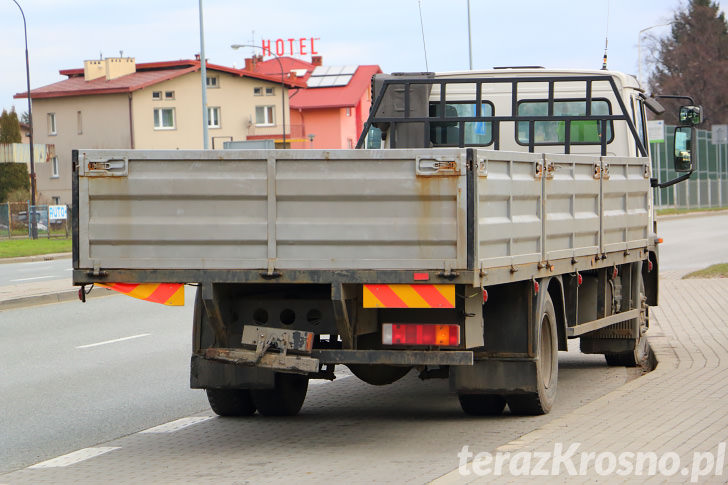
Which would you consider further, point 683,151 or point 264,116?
point 264,116

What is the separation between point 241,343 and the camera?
27.3 feet

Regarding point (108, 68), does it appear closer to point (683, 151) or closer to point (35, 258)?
point (35, 258)

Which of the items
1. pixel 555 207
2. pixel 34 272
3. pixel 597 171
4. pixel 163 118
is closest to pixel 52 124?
pixel 163 118

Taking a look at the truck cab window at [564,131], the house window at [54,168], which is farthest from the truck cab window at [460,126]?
the house window at [54,168]

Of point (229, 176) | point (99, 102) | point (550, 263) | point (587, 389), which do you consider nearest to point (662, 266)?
point (587, 389)

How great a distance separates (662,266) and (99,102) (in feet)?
182

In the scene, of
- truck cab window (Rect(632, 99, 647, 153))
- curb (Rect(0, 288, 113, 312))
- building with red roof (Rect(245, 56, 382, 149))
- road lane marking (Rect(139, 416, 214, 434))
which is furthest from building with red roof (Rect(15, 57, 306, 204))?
road lane marking (Rect(139, 416, 214, 434))

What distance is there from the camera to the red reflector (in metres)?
8.09

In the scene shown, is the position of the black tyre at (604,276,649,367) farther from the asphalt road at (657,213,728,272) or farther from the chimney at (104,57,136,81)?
the chimney at (104,57,136,81)

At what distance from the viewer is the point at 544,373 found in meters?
9.23

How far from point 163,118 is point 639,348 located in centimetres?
6867

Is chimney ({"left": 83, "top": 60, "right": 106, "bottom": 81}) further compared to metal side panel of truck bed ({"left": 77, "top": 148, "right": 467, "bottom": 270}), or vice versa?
chimney ({"left": 83, "top": 60, "right": 106, "bottom": 81})

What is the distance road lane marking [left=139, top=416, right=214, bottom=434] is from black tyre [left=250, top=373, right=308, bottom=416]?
1.52ft

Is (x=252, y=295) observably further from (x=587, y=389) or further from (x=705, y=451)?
(x=587, y=389)
